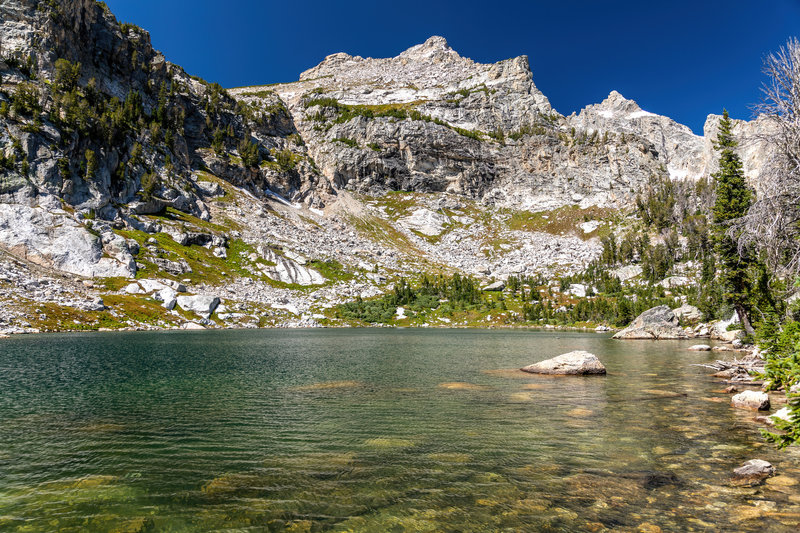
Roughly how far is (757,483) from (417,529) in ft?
35.8

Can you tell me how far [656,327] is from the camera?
8238cm

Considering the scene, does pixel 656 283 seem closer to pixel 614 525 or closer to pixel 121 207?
pixel 614 525

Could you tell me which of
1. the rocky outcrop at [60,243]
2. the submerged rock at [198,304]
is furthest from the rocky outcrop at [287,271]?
the rocky outcrop at [60,243]

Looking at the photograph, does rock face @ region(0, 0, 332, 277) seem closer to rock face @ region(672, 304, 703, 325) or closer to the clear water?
the clear water

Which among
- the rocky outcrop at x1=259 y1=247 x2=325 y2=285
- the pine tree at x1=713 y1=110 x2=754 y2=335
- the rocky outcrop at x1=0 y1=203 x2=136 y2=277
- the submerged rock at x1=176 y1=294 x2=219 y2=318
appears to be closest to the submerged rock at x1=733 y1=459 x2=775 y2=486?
the pine tree at x1=713 y1=110 x2=754 y2=335

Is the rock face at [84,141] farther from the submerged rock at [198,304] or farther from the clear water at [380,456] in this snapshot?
the clear water at [380,456]

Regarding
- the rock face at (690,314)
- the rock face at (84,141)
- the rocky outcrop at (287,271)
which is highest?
the rock face at (84,141)

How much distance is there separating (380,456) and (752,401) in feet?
69.7

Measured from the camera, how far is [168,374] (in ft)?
115

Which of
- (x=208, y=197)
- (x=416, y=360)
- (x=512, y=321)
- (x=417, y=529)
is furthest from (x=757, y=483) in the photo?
(x=208, y=197)

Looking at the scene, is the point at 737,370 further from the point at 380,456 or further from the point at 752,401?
the point at 380,456

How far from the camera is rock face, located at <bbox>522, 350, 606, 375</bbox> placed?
35031 millimetres

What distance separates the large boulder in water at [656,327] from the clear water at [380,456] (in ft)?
189

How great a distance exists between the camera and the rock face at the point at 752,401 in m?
21.5
